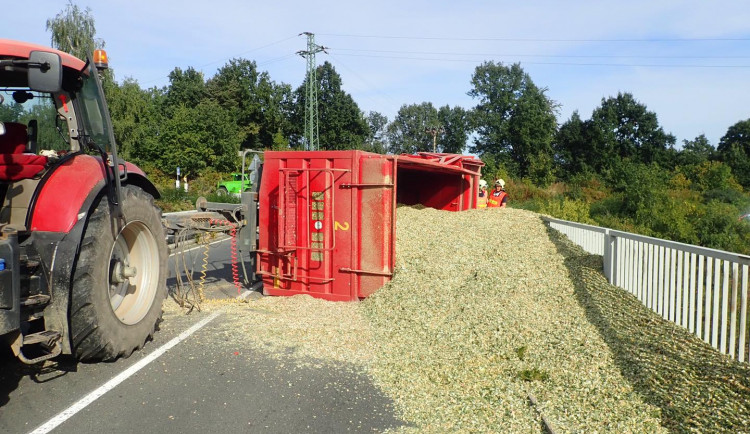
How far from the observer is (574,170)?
53875 mm

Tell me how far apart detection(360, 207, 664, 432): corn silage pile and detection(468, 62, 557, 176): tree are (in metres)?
46.3

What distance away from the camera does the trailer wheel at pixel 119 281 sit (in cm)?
414

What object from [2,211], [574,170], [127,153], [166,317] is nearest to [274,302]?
[166,317]

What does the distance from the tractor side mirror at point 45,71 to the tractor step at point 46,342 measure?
1.60 meters

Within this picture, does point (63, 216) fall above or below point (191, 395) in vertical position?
above

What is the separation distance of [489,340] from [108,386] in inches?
132

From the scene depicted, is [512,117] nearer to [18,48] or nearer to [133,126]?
[133,126]

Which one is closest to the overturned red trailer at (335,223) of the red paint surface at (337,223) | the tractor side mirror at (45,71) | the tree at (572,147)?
the red paint surface at (337,223)

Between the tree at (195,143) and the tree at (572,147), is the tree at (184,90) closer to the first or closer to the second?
the tree at (195,143)

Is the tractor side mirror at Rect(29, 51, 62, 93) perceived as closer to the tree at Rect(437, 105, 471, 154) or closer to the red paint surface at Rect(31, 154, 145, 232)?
the red paint surface at Rect(31, 154, 145, 232)

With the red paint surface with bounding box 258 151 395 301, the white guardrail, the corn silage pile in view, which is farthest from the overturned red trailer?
the white guardrail

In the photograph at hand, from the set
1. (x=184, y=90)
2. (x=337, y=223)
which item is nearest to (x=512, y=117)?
(x=184, y=90)

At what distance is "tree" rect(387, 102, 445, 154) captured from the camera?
78.2 meters

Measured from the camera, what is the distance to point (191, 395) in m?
4.23
